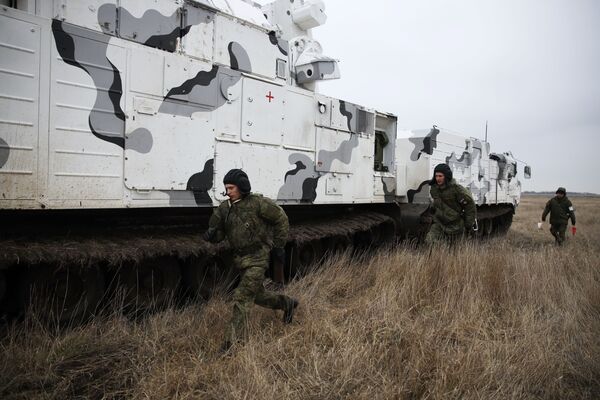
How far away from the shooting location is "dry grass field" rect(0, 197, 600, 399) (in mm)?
2812

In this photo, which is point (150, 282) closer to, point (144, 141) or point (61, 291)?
point (61, 291)

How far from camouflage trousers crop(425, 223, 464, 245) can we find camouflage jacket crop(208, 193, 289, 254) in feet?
11.3

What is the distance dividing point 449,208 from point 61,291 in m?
5.06

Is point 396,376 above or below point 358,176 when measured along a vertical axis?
below

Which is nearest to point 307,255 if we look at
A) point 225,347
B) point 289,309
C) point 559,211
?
point 289,309

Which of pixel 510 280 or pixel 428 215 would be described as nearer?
pixel 510 280

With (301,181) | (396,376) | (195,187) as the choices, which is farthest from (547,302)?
(195,187)

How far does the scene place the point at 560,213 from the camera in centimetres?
1071

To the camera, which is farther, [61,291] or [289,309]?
[61,291]

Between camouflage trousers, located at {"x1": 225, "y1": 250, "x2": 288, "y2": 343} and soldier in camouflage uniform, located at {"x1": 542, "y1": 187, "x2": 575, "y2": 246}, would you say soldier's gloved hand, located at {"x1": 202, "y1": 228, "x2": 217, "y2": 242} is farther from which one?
soldier in camouflage uniform, located at {"x1": 542, "y1": 187, "x2": 575, "y2": 246}

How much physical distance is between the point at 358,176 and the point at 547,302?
310 cm

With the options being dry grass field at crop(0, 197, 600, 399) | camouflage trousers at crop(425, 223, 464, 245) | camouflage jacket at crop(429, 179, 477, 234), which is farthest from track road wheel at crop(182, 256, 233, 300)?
camouflage jacket at crop(429, 179, 477, 234)

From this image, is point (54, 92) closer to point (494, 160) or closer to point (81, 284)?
point (81, 284)

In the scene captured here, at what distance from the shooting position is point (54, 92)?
3.68 meters
